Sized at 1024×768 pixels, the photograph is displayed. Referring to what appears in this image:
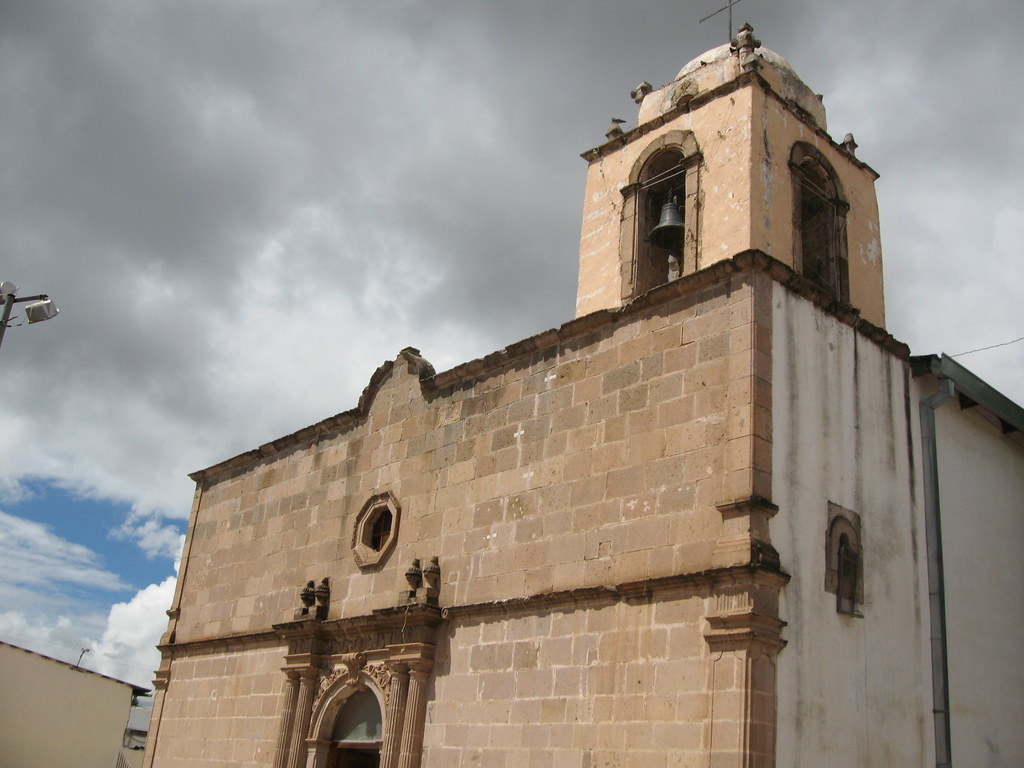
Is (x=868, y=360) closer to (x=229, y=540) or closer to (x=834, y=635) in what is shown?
(x=834, y=635)

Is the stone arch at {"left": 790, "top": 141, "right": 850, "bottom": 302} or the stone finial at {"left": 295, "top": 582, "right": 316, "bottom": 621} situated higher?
the stone arch at {"left": 790, "top": 141, "right": 850, "bottom": 302}

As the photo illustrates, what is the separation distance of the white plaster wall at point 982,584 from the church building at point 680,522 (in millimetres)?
40

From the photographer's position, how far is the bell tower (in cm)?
1077

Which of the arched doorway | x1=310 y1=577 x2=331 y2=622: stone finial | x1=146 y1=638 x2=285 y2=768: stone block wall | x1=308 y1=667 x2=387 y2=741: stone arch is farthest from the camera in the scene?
x1=146 y1=638 x2=285 y2=768: stone block wall

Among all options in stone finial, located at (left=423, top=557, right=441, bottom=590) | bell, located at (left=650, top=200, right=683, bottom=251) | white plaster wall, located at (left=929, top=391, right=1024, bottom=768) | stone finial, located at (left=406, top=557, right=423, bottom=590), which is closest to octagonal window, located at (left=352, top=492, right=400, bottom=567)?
stone finial, located at (left=406, top=557, right=423, bottom=590)

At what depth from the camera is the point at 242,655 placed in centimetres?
1388

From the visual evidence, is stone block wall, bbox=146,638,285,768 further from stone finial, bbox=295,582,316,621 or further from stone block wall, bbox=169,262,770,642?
stone finial, bbox=295,582,316,621

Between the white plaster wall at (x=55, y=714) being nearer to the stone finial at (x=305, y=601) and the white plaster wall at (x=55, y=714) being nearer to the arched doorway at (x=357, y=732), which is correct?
the stone finial at (x=305, y=601)

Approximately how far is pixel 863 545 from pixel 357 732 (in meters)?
5.91

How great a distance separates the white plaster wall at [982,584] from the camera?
9930 millimetres

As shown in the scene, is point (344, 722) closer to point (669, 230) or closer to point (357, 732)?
point (357, 732)

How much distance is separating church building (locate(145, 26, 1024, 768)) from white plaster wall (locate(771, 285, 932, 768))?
1.2 inches

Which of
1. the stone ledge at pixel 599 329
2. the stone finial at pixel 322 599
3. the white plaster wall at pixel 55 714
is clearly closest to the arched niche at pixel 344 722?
the stone finial at pixel 322 599

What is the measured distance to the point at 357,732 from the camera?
11695 mm
